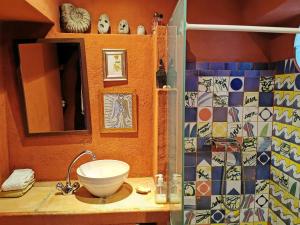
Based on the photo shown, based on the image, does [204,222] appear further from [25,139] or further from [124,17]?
[124,17]

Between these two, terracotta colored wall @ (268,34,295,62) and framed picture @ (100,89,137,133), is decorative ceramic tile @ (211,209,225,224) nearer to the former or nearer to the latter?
framed picture @ (100,89,137,133)

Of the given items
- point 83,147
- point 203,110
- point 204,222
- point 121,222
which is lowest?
point 204,222

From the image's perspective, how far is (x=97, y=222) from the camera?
167 centimetres

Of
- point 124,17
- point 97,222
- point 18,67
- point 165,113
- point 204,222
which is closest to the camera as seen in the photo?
point 97,222

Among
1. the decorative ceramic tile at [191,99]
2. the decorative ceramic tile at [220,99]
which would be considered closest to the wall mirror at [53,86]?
the decorative ceramic tile at [191,99]

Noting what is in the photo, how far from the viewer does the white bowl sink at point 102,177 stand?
1648 mm

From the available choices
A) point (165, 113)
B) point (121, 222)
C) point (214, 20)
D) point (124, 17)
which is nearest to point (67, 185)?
point (121, 222)

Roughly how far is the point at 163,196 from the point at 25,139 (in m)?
1.21

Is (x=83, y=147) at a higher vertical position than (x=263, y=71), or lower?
lower

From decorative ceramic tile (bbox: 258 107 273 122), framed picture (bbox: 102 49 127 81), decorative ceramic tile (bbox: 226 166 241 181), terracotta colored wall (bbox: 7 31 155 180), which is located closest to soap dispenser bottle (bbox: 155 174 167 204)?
terracotta colored wall (bbox: 7 31 155 180)

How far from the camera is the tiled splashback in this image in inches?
84.0

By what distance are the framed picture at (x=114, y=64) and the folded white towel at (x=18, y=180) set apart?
37.9 inches

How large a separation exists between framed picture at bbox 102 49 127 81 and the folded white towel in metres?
0.96

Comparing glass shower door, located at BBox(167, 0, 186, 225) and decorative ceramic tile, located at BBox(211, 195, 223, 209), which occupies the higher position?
glass shower door, located at BBox(167, 0, 186, 225)
